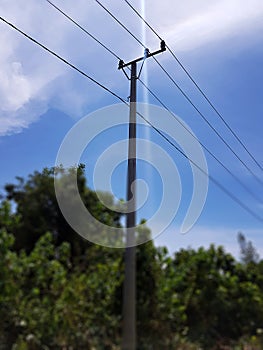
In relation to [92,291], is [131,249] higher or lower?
higher

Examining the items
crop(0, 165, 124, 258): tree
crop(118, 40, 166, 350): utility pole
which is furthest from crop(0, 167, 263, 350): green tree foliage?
crop(118, 40, 166, 350): utility pole

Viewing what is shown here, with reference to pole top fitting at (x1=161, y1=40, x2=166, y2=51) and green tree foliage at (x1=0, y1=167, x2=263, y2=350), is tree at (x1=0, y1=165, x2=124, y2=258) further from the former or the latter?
pole top fitting at (x1=161, y1=40, x2=166, y2=51)

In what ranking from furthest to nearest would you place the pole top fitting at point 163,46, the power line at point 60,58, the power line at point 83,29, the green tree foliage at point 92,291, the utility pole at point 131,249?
1. the pole top fitting at point 163,46
2. the green tree foliage at point 92,291
3. the power line at point 83,29
4. the power line at point 60,58
5. the utility pole at point 131,249

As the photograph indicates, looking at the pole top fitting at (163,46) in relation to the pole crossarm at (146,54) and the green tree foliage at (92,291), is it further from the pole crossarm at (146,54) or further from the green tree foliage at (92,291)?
the green tree foliage at (92,291)

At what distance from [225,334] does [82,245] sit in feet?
12.0

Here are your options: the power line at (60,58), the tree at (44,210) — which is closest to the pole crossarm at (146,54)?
the power line at (60,58)

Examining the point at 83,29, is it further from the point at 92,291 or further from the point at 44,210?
the point at 92,291

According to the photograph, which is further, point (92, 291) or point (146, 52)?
point (146, 52)

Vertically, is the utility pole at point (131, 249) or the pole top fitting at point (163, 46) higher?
the pole top fitting at point (163, 46)

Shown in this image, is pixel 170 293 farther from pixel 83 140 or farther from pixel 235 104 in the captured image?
pixel 235 104

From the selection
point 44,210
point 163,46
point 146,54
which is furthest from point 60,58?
point 44,210

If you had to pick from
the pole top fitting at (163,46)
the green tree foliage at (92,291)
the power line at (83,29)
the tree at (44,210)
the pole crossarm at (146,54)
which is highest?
the pole top fitting at (163,46)

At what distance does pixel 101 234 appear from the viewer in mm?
6203

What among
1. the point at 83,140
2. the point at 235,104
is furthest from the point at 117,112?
the point at 235,104
